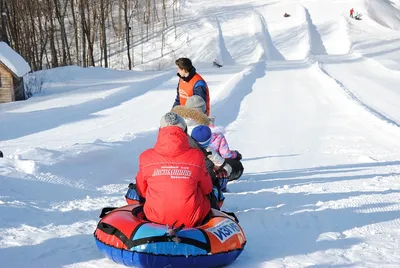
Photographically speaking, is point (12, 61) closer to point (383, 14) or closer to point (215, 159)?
point (215, 159)

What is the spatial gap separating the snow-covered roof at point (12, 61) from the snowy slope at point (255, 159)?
4.40ft

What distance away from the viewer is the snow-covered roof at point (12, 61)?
20594 mm

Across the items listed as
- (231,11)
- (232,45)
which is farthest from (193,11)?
(232,45)

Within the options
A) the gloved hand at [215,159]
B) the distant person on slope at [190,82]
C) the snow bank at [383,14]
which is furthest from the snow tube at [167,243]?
the snow bank at [383,14]

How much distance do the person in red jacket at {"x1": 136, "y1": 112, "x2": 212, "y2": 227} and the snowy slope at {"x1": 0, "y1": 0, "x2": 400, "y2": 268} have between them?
54 cm

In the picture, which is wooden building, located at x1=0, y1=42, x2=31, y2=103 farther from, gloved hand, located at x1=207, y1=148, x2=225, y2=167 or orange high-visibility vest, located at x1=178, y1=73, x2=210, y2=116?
gloved hand, located at x1=207, y1=148, x2=225, y2=167

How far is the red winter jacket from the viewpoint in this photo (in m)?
4.27

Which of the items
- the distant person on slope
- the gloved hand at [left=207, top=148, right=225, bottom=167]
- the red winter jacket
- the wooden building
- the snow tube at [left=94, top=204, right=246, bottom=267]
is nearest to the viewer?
the snow tube at [left=94, top=204, right=246, bottom=267]

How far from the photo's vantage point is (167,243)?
3.99 m

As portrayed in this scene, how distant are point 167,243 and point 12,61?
18453 mm

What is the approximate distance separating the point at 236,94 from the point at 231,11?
36228 millimetres

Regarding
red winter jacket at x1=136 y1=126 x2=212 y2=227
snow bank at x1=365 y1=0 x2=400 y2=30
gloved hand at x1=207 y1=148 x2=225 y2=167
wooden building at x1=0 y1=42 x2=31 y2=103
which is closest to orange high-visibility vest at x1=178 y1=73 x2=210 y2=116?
gloved hand at x1=207 y1=148 x2=225 y2=167

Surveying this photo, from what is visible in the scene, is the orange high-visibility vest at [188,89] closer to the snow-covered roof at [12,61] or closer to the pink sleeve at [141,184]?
the pink sleeve at [141,184]

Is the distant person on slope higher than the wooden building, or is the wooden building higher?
the distant person on slope
